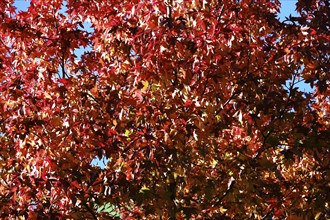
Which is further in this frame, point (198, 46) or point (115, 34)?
point (115, 34)

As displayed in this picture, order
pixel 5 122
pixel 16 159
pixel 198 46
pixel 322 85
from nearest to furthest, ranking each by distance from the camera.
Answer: pixel 198 46 < pixel 322 85 < pixel 5 122 < pixel 16 159

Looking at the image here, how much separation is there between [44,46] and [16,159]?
148cm

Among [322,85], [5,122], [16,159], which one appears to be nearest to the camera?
[322,85]

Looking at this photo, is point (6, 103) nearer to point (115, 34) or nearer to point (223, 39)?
point (115, 34)

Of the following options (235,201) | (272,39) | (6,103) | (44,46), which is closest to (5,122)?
(6,103)

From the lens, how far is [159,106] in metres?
5.14

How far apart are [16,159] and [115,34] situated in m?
2.04

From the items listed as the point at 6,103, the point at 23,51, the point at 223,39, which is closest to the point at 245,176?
the point at 223,39

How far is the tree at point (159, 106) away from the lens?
16.8 ft

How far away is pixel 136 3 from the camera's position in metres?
5.68

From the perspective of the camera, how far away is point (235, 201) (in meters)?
5.67

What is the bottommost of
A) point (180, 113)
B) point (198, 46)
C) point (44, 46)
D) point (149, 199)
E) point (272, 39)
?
point (149, 199)

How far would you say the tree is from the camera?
5.12 metres

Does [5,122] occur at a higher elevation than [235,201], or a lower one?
higher
